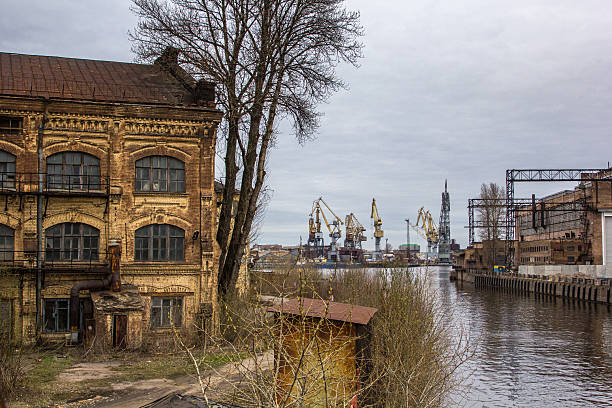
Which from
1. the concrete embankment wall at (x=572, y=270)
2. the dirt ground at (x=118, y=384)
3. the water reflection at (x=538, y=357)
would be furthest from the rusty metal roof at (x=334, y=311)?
the concrete embankment wall at (x=572, y=270)

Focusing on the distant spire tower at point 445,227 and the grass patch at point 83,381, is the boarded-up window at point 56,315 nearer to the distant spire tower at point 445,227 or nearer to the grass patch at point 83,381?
the grass patch at point 83,381

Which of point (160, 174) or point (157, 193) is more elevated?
point (160, 174)

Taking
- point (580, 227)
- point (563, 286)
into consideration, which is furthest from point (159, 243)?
point (580, 227)

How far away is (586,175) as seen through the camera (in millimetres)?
69250

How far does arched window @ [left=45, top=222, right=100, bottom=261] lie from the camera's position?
22281 millimetres

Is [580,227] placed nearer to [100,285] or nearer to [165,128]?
[165,128]

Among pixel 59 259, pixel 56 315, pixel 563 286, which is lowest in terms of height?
pixel 563 286

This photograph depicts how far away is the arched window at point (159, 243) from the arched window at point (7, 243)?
4.34 metres

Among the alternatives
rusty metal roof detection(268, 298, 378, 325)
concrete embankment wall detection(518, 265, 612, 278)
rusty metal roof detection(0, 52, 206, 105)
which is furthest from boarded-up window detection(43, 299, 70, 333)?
concrete embankment wall detection(518, 265, 612, 278)

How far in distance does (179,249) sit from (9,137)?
739 cm

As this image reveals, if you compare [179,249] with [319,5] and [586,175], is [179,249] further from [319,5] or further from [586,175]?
[586,175]

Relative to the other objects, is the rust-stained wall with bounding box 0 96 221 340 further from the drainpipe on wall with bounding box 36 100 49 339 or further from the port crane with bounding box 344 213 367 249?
the port crane with bounding box 344 213 367 249

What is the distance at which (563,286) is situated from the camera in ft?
190

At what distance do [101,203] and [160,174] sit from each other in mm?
2471
